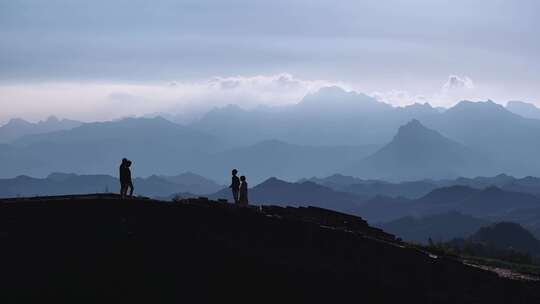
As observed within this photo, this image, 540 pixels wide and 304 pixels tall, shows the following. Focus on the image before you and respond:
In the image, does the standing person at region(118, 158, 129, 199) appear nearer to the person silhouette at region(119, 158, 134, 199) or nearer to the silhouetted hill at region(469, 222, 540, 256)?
the person silhouette at region(119, 158, 134, 199)

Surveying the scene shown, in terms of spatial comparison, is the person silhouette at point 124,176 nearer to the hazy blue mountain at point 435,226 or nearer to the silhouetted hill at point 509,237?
the silhouetted hill at point 509,237

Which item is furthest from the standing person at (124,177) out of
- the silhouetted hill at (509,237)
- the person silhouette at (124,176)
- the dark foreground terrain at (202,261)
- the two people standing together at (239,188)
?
the silhouetted hill at (509,237)

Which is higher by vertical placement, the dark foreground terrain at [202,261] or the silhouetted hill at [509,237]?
the silhouetted hill at [509,237]

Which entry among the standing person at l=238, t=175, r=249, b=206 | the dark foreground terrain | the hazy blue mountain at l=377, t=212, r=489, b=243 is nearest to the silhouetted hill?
the hazy blue mountain at l=377, t=212, r=489, b=243

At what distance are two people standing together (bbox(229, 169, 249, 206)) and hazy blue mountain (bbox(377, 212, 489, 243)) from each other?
10980 centimetres

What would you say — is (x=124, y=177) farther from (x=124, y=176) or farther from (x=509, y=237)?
(x=509, y=237)

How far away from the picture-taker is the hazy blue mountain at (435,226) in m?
140

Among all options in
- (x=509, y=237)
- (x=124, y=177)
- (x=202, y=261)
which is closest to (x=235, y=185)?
(x=124, y=177)

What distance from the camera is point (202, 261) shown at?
23250mm

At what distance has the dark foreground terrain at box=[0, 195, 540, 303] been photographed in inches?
856

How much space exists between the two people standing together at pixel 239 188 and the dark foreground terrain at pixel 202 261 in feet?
8.85

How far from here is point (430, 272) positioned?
25016 mm

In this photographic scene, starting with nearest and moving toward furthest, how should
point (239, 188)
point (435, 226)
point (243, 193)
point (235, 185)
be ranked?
1. point (235, 185)
2. point (239, 188)
3. point (243, 193)
4. point (435, 226)

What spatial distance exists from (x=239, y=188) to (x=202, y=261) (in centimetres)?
672
